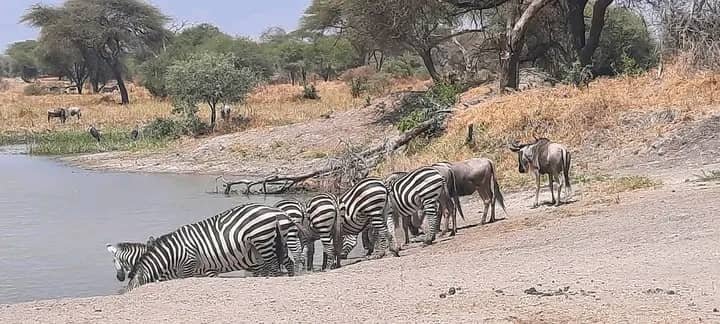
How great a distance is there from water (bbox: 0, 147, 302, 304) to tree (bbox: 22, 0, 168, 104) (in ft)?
98.6

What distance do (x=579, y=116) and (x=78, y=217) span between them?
1112 cm

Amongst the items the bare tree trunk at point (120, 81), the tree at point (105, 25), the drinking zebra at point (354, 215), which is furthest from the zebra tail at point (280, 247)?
the tree at point (105, 25)

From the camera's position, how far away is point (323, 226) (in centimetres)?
1267

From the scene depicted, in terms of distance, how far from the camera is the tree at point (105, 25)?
2347 inches

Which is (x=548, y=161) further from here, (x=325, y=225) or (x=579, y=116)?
(x=579, y=116)

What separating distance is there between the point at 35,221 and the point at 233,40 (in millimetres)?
48145

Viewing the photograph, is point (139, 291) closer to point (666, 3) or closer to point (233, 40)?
point (666, 3)

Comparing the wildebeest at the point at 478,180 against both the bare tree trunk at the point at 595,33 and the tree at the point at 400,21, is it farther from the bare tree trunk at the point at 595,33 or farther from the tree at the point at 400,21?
the tree at the point at 400,21

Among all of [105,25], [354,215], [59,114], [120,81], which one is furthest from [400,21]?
[105,25]

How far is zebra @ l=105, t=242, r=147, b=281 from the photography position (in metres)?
11.5

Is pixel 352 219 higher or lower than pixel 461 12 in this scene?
lower

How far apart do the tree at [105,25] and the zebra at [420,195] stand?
4676 centimetres

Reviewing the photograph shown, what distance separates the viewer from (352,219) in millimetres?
13117

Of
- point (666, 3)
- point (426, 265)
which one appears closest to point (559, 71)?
point (666, 3)
